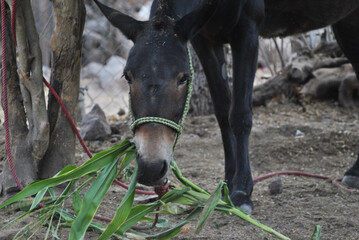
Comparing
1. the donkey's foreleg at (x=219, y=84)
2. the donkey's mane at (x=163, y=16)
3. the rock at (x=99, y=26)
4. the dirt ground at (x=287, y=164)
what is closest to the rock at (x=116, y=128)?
the dirt ground at (x=287, y=164)

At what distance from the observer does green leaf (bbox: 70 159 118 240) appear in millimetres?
2023

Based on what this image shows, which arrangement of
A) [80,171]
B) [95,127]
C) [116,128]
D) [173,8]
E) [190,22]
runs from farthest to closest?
[116,128]
[95,127]
[173,8]
[190,22]
[80,171]

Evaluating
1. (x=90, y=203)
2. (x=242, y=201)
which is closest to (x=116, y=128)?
(x=242, y=201)

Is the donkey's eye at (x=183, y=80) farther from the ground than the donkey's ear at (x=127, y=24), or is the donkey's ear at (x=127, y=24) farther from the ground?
the donkey's ear at (x=127, y=24)

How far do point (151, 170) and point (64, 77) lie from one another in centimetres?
130

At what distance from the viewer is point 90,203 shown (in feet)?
6.85

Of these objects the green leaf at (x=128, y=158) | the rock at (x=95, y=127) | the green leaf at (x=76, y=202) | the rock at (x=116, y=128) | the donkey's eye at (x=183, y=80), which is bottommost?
the rock at (x=116, y=128)

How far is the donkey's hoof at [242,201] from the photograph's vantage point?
3.06 m

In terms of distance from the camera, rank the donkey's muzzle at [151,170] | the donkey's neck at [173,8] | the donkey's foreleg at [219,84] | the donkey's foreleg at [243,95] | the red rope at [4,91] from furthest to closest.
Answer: the donkey's foreleg at [219,84] → the donkey's foreleg at [243,95] → the red rope at [4,91] → the donkey's neck at [173,8] → the donkey's muzzle at [151,170]

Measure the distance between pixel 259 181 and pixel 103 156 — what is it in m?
1.99

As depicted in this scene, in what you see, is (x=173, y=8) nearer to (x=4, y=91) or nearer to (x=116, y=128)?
(x=4, y=91)

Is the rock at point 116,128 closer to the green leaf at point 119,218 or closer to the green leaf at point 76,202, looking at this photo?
the green leaf at point 76,202

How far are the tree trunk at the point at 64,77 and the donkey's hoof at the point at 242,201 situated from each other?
1.08 meters

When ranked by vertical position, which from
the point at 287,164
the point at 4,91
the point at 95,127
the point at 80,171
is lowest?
the point at 287,164
